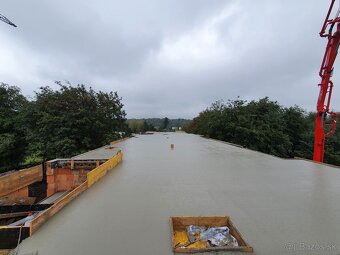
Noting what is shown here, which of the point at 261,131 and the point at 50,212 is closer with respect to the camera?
the point at 50,212

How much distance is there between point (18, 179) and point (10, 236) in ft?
11.0

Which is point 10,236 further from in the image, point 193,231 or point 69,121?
point 69,121

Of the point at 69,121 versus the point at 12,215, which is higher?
the point at 69,121

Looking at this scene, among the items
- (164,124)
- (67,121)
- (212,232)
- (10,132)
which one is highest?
(164,124)

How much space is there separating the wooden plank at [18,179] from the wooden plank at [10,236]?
2.86 meters

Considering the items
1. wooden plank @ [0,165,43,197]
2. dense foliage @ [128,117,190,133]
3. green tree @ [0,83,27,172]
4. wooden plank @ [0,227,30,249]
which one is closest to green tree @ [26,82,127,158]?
green tree @ [0,83,27,172]

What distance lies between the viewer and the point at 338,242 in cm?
231

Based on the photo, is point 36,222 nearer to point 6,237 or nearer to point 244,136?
point 6,237

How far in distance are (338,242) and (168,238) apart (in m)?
1.83

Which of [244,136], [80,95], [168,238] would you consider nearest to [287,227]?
[168,238]

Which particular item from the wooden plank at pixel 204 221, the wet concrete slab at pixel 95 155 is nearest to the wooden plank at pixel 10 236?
the wooden plank at pixel 204 221

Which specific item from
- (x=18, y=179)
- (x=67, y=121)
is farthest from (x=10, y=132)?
(x=18, y=179)

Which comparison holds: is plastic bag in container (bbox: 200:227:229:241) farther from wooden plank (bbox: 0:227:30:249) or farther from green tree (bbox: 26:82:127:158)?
green tree (bbox: 26:82:127:158)

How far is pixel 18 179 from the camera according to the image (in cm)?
519
